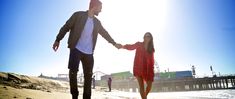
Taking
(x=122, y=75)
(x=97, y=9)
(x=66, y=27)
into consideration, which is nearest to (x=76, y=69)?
(x=66, y=27)

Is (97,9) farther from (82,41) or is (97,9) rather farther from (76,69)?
(76,69)

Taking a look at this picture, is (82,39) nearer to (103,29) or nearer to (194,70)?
(103,29)

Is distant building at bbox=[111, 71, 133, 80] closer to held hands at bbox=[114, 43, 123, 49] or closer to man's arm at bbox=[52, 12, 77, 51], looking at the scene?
held hands at bbox=[114, 43, 123, 49]

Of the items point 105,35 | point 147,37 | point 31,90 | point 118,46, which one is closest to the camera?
point 105,35

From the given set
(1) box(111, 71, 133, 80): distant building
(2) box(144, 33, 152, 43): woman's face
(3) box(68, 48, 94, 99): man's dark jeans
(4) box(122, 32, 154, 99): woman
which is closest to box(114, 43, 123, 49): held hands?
(4) box(122, 32, 154, 99): woman

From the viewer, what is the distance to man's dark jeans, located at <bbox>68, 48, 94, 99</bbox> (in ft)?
10.5

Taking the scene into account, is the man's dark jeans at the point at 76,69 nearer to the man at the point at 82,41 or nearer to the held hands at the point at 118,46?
the man at the point at 82,41

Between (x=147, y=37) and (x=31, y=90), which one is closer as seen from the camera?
(x=147, y=37)

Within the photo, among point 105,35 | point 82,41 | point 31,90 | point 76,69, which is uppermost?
point 105,35

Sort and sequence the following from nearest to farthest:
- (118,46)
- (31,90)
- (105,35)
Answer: (105,35) < (118,46) < (31,90)

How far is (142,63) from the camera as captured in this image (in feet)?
15.5

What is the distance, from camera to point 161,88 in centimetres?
7019

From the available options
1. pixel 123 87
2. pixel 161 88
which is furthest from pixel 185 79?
pixel 123 87

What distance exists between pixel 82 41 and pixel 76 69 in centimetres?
46
